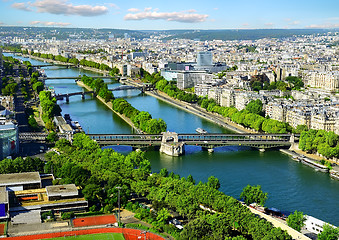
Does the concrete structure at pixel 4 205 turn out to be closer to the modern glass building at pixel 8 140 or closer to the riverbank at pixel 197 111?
the modern glass building at pixel 8 140

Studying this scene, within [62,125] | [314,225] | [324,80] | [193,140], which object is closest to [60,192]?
[314,225]

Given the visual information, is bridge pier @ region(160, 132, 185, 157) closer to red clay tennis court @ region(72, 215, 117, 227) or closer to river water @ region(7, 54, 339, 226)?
river water @ region(7, 54, 339, 226)

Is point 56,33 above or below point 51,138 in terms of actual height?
above

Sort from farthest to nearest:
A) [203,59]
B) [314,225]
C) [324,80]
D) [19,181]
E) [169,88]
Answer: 1. [203,59]
2. [324,80]
3. [169,88]
4. [19,181]
5. [314,225]

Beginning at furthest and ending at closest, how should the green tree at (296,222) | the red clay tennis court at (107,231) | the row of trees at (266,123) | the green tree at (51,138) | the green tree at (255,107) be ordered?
the green tree at (255,107) < the green tree at (51,138) < the row of trees at (266,123) < the green tree at (296,222) < the red clay tennis court at (107,231)

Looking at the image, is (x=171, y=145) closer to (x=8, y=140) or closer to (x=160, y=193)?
(x=8, y=140)

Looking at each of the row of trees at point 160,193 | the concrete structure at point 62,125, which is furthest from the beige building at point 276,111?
the concrete structure at point 62,125
